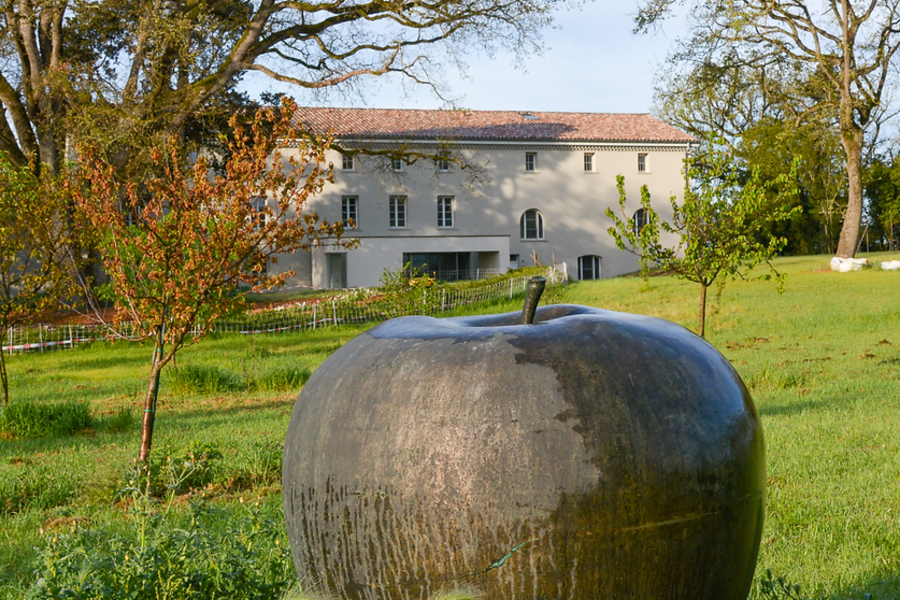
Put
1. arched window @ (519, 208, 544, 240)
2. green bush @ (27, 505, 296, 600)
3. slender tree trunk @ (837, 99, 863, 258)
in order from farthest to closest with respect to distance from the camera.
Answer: arched window @ (519, 208, 544, 240), slender tree trunk @ (837, 99, 863, 258), green bush @ (27, 505, 296, 600)

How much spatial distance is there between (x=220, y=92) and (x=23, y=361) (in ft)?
33.5

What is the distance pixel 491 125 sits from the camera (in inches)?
1879

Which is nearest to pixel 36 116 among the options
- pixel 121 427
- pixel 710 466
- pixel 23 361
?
pixel 23 361

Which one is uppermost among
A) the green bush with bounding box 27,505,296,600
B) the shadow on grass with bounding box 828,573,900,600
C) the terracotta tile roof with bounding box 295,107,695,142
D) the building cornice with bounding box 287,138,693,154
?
→ the terracotta tile roof with bounding box 295,107,695,142

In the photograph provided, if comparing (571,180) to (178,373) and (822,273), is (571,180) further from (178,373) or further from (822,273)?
(178,373)

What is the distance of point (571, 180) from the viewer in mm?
47719

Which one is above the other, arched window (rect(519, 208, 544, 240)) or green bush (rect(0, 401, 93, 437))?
arched window (rect(519, 208, 544, 240))

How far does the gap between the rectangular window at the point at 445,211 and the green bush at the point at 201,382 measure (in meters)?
33.7

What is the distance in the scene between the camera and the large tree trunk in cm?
3491

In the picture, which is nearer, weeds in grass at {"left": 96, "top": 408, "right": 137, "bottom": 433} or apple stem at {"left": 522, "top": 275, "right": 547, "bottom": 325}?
apple stem at {"left": 522, "top": 275, "right": 547, "bottom": 325}

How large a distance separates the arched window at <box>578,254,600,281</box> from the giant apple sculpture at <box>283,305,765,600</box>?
149 feet

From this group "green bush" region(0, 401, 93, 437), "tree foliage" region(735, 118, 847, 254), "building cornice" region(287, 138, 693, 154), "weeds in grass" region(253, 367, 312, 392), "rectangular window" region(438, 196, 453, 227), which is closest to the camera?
"green bush" region(0, 401, 93, 437)

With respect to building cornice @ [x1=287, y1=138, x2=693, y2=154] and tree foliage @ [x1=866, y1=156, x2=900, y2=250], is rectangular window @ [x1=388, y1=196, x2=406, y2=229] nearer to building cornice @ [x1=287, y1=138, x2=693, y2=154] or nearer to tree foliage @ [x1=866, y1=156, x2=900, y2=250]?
building cornice @ [x1=287, y1=138, x2=693, y2=154]

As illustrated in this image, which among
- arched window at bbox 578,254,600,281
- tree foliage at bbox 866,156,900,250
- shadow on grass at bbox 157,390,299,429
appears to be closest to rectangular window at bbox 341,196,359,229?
arched window at bbox 578,254,600,281
